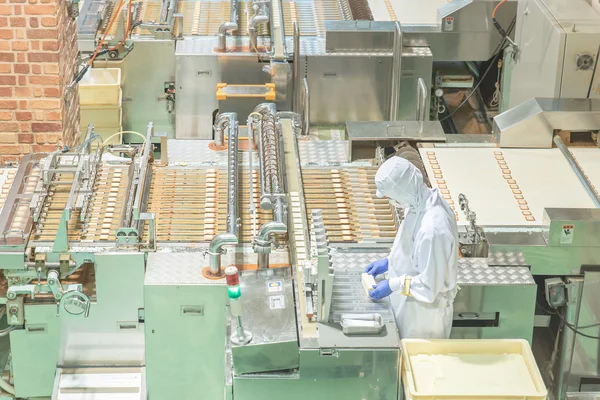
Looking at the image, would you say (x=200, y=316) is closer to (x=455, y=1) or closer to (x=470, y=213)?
(x=470, y=213)

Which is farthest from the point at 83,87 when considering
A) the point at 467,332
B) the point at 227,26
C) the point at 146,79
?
the point at 467,332

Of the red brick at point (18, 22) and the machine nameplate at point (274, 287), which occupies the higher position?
the red brick at point (18, 22)

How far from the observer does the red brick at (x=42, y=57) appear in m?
5.95

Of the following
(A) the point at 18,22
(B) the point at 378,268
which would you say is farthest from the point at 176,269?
(A) the point at 18,22

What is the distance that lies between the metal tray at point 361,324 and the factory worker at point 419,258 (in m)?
0.14

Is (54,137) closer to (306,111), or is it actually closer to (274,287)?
(306,111)

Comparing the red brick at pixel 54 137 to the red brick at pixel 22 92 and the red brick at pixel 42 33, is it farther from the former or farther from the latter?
the red brick at pixel 42 33

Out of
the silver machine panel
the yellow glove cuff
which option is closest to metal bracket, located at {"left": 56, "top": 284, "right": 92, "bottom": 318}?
the yellow glove cuff

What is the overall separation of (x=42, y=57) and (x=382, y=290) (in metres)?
2.65

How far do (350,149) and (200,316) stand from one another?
173 cm

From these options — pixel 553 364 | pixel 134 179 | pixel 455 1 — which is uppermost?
pixel 455 1

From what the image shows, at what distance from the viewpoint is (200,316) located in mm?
4949

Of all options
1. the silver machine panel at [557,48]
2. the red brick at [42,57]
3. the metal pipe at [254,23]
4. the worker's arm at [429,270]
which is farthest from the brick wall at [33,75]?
the silver machine panel at [557,48]

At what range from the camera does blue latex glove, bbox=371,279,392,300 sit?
15.2 feet
